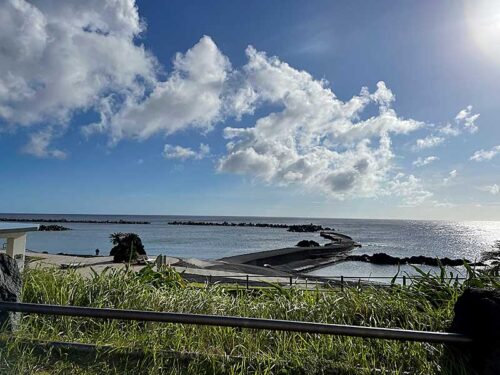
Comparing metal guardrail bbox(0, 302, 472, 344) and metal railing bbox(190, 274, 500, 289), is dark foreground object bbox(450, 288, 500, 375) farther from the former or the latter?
metal railing bbox(190, 274, 500, 289)

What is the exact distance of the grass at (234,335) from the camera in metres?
3.31

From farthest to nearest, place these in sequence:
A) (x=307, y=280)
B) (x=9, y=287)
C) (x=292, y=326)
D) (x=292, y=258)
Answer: (x=292, y=258) → (x=307, y=280) → (x=9, y=287) → (x=292, y=326)

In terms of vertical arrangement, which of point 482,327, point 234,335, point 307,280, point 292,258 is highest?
point 482,327

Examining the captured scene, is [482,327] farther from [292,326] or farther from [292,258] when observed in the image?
[292,258]

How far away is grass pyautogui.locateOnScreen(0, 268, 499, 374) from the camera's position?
3.31m

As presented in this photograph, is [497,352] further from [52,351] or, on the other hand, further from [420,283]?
[52,351]

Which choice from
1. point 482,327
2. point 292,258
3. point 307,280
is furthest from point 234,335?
point 292,258

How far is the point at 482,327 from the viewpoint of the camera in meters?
2.71

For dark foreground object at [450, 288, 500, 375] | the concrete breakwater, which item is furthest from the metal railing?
the concrete breakwater

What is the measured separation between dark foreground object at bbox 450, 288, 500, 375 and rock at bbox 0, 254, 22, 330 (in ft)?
12.2

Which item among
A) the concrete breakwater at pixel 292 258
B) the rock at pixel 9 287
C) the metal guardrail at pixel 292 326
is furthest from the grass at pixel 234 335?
the concrete breakwater at pixel 292 258

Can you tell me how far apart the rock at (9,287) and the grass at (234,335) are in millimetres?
140

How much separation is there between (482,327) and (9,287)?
3.89 metres

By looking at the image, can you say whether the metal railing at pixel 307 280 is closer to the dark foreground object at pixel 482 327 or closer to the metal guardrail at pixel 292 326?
the dark foreground object at pixel 482 327
